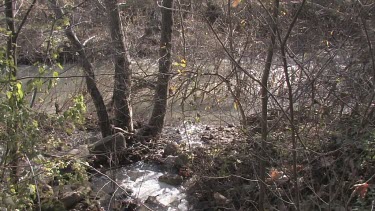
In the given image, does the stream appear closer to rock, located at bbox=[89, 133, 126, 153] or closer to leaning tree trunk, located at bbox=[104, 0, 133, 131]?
rock, located at bbox=[89, 133, 126, 153]

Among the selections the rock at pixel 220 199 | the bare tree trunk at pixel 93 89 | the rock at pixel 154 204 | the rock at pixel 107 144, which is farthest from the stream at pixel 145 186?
the bare tree trunk at pixel 93 89

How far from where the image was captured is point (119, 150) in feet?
28.2

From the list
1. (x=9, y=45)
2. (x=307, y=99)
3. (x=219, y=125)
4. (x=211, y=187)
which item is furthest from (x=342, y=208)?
(x=219, y=125)

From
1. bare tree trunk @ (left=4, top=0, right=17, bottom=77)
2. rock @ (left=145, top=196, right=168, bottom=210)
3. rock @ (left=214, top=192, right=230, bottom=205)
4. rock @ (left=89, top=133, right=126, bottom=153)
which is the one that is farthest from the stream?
bare tree trunk @ (left=4, top=0, right=17, bottom=77)

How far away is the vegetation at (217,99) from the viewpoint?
3879mm

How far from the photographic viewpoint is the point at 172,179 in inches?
310

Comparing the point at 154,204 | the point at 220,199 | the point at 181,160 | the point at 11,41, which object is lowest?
the point at 154,204

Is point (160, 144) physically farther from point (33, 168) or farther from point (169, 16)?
point (33, 168)

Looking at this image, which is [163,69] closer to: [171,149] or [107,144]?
[171,149]

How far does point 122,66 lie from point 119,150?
1.52 meters

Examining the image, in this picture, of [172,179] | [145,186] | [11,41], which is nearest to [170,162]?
[172,179]

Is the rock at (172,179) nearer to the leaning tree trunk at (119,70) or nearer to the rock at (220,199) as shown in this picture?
the rock at (220,199)

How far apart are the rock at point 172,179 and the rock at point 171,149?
679mm

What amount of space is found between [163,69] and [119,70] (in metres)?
0.91
